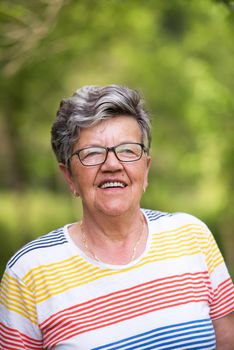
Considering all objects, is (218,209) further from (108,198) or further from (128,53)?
(108,198)

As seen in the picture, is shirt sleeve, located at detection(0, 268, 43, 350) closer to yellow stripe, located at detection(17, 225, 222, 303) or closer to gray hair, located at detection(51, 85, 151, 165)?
yellow stripe, located at detection(17, 225, 222, 303)

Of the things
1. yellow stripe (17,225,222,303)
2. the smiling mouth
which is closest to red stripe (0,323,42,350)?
yellow stripe (17,225,222,303)

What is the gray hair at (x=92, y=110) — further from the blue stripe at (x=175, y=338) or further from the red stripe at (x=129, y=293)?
the blue stripe at (x=175, y=338)

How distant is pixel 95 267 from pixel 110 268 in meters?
0.07

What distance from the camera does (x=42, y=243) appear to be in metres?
3.01

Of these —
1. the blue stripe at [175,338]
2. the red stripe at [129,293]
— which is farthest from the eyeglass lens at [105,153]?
the blue stripe at [175,338]

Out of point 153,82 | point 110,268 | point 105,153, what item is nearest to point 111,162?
point 105,153

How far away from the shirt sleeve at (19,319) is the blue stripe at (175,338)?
0.30 meters

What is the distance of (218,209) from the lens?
1410 cm

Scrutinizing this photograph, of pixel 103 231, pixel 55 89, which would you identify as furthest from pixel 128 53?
pixel 103 231

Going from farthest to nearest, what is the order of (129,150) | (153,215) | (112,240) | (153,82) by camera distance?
1. (153,82)
2. (153,215)
3. (112,240)
4. (129,150)

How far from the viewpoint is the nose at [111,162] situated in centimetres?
289

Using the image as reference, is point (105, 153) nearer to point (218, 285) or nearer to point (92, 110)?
point (92, 110)

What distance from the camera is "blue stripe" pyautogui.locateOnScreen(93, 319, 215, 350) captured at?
9.34ft
